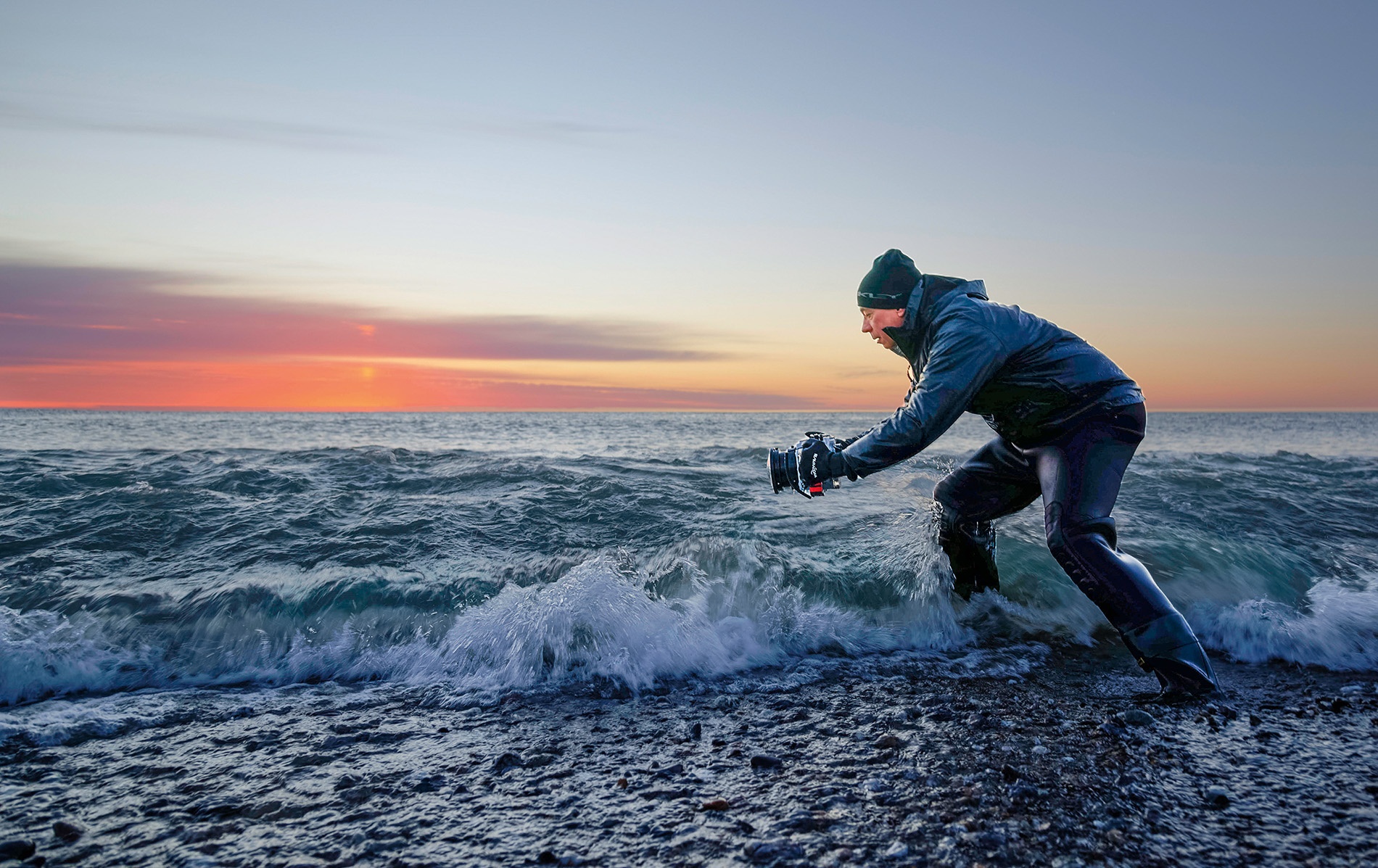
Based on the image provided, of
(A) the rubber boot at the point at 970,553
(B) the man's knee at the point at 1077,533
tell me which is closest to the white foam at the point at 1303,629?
(A) the rubber boot at the point at 970,553

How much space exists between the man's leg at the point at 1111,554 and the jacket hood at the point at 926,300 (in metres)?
0.98

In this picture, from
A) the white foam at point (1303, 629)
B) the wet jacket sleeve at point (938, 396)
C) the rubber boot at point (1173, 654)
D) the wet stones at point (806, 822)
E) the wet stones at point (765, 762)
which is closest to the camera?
the wet stones at point (806, 822)

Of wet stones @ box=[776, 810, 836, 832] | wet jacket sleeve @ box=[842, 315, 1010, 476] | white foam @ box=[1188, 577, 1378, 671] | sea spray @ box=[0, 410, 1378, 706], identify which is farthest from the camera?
white foam @ box=[1188, 577, 1378, 671]

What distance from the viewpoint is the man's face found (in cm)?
377

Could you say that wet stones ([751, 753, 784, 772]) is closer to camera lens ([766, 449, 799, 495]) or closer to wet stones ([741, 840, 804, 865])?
wet stones ([741, 840, 804, 865])

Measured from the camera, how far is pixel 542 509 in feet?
27.1

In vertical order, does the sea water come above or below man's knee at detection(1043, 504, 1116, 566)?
below

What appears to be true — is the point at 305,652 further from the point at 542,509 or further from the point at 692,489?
the point at 692,489

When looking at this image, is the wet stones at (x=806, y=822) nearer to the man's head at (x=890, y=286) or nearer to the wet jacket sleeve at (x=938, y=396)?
the wet jacket sleeve at (x=938, y=396)

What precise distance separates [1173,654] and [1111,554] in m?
0.57

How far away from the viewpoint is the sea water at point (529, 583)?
4418mm

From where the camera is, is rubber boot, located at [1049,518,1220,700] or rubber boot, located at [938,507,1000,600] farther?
rubber boot, located at [938,507,1000,600]

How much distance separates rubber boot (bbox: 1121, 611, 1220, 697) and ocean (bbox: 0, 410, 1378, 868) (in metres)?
0.21


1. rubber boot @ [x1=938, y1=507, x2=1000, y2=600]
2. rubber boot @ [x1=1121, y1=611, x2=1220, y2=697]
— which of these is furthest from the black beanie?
rubber boot @ [x1=1121, y1=611, x2=1220, y2=697]
